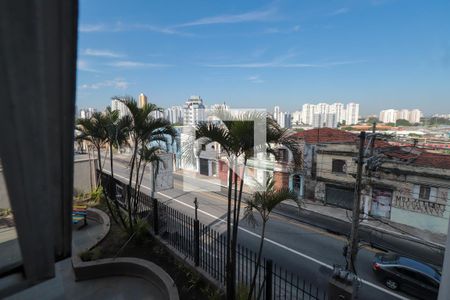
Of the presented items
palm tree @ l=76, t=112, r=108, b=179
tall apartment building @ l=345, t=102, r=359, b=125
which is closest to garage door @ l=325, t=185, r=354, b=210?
palm tree @ l=76, t=112, r=108, b=179

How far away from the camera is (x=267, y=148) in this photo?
136 inches

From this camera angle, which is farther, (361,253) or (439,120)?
(439,120)

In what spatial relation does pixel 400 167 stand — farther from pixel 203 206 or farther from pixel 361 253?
pixel 203 206

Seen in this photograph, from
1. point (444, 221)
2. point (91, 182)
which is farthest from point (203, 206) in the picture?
point (444, 221)

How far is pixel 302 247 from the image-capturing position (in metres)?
9.12

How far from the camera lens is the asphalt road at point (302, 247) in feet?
23.1

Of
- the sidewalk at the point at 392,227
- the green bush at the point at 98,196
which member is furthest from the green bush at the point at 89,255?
the sidewalk at the point at 392,227

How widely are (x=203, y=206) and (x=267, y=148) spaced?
36.5 feet

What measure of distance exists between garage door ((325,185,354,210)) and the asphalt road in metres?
4.28

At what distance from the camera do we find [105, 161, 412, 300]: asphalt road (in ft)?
23.1

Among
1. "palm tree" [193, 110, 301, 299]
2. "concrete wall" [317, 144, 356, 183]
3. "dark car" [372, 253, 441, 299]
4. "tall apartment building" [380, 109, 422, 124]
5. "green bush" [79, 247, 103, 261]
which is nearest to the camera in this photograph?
"palm tree" [193, 110, 301, 299]

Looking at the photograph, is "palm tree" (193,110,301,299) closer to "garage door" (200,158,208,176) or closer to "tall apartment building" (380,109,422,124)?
"garage door" (200,158,208,176)

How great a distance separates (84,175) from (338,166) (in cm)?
1374

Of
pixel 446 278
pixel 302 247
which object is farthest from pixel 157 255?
pixel 302 247
